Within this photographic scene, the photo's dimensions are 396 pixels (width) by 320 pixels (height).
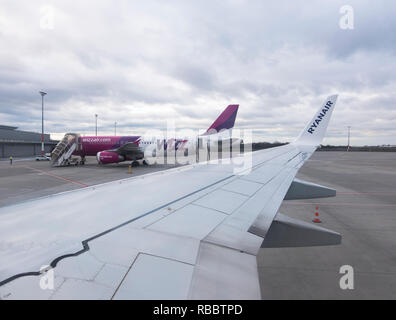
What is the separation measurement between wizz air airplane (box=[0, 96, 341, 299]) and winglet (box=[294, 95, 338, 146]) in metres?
2.40

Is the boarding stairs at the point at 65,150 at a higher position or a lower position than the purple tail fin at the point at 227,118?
lower

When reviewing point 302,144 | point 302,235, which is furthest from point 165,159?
point 302,235

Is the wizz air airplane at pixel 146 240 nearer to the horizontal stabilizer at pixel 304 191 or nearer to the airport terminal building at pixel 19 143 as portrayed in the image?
the horizontal stabilizer at pixel 304 191

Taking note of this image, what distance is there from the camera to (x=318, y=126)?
5.07m

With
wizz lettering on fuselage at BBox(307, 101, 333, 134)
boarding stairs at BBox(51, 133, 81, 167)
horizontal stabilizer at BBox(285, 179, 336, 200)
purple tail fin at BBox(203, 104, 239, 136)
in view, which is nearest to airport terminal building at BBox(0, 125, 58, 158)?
boarding stairs at BBox(51, 133, 81, 167)

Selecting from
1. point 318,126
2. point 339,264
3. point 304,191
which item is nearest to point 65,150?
point 318,126

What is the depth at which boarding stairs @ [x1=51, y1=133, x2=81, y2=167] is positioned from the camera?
73.4ft

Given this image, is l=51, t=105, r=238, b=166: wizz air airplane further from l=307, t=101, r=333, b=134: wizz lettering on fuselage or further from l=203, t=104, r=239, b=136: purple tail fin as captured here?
l=307, t=101, r=333, b=134: wizz lettering on fuselage

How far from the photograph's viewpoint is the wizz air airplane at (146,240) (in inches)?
44.3

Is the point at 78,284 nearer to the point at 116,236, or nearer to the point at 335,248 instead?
the point at 116,236

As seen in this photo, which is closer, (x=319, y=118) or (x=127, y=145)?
(x=319, y=118)

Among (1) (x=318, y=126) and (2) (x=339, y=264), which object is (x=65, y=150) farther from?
(2) (x=339, y=264)

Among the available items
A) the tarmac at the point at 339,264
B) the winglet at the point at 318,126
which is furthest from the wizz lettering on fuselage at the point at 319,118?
the tarmac at the point at 339,264

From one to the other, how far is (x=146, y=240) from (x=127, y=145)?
21068mm
